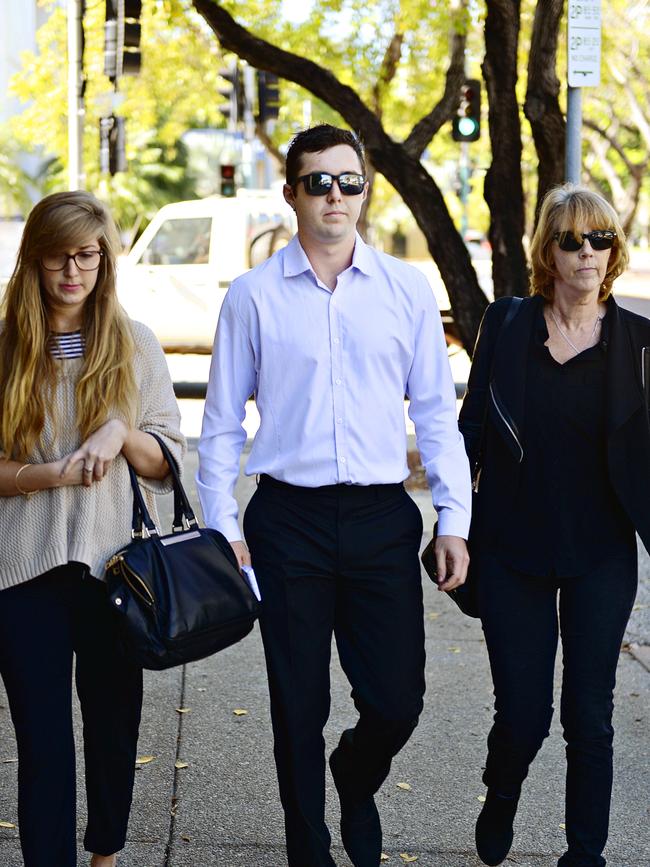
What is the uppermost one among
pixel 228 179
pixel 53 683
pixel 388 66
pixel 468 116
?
pixel 388 66

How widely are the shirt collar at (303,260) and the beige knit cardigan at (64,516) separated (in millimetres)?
485

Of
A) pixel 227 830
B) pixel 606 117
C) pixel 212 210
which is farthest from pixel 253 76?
pixel 227 830

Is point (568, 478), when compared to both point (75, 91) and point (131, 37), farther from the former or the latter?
point (75, 91)

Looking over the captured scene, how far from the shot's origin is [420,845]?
399 centimetres

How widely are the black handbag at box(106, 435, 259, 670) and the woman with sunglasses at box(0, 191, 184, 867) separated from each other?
107 mm

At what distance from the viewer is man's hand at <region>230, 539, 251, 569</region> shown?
339cm

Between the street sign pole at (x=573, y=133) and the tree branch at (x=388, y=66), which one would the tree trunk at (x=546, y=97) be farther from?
the tree branch at (x=388, y=66)

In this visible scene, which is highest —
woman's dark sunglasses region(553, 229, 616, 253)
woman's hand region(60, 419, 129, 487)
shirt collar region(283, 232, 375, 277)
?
woman's dark sunglasses region(553, 229, 616, 253)

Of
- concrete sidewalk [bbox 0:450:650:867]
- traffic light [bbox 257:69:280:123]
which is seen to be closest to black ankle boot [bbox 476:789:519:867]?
concrete sidewalk [bbox 0:450:650:867]

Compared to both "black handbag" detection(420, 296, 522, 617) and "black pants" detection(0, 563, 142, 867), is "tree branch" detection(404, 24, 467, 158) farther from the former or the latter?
"black pants" detection(0, 563, 142, 867)

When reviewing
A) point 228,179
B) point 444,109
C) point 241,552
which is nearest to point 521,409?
point 241,552

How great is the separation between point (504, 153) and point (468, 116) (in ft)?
22.5

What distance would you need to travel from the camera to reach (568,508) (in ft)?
11.6

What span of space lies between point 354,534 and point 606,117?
102ft
